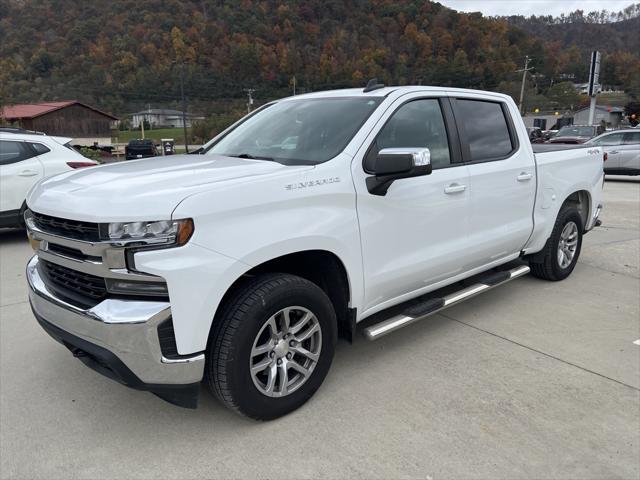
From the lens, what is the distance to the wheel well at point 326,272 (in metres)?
3.04

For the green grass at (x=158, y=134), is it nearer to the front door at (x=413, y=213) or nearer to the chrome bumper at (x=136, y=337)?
the front door at (x=413, y=213)

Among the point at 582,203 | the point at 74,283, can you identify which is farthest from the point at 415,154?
the point at 582,203

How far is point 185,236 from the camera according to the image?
2.41 m

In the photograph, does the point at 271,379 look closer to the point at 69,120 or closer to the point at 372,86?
the point at 372,86

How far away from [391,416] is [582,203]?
3993 millimetres

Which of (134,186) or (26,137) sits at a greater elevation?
(26,137)

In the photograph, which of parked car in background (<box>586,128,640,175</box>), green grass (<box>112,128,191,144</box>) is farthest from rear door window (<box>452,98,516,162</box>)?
green grass (<box>112,128,191,144</box>)

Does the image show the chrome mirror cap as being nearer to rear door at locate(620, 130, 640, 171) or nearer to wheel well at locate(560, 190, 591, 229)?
wheel well at locate(560, 190, 591, 229)

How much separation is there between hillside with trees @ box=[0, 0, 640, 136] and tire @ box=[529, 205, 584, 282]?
56.6 m

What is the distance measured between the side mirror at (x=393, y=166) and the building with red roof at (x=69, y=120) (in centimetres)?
5523

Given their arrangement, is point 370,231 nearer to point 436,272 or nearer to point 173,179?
point 436,272

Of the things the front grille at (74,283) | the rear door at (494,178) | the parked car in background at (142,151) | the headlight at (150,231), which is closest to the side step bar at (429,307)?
the rear door at (494,178)

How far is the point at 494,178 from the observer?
4.16 meters

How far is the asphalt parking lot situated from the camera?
2605mm
